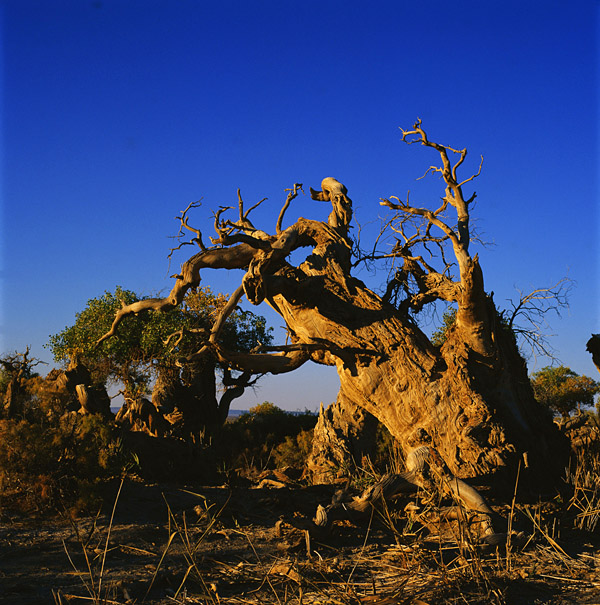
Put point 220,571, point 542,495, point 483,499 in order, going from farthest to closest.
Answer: point 542,495
point 483,499
point 220,571

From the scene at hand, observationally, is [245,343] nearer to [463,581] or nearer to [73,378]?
[73,378]

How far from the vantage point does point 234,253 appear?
29.8ft

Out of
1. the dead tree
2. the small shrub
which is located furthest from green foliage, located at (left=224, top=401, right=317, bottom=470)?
the dead tree

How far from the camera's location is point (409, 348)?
316 inches

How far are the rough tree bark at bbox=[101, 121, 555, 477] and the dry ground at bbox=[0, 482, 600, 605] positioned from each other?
4.45ft

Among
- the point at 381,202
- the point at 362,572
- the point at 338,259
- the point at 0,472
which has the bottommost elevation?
the point at 362,572

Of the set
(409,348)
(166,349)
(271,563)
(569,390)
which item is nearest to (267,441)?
(166,349)

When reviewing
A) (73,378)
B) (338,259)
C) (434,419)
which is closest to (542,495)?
(434,419)

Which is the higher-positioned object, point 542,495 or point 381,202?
point 381,202

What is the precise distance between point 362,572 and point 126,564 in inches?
79.1

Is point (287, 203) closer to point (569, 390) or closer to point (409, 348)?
point (409, 348)

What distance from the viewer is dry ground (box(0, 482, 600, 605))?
12.3 ft

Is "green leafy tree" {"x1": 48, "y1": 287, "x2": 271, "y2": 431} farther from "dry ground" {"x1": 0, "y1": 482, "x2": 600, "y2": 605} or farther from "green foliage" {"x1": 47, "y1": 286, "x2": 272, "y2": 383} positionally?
"dry ground" {"x1": 0, "y1": 482, "x2": 600, "y2": 605}

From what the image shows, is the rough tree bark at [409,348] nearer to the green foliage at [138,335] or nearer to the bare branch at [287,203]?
the bare branch at [287,203]
